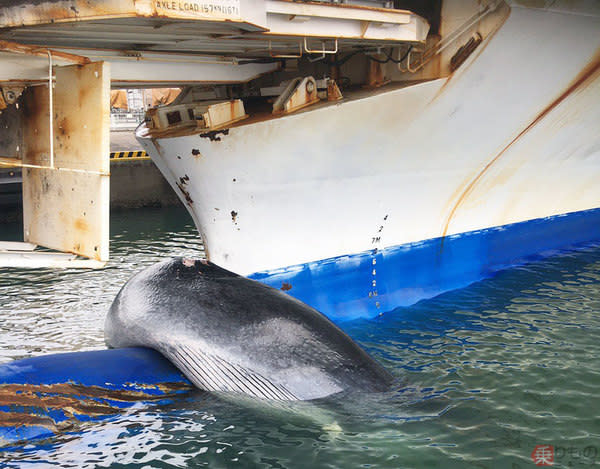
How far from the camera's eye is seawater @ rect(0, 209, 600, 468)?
15.3ft

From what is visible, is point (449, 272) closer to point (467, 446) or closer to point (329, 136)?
point (329, 136)

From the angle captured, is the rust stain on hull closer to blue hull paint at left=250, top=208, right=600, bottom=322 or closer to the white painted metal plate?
blue hull paint at left=250, top=208, right=600, bottom=322

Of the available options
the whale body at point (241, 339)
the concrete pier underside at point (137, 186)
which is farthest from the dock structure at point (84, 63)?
the concrete pier underside at point (137, 186)

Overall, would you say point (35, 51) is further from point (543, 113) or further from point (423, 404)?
point (543, 113)

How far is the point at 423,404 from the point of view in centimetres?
552

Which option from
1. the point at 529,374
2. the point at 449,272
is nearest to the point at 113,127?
the point at 449,272

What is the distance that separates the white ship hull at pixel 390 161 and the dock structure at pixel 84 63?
1082 mm

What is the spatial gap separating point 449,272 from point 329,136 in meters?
3.18

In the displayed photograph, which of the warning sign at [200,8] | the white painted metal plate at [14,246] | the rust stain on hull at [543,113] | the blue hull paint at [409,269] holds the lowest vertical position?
the blue hull paint at [409,269]

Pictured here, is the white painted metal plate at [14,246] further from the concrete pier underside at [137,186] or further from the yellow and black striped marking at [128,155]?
the yellow and black striped marking at [128,155]

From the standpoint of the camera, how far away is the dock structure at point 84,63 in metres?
5.53

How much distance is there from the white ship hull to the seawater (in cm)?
108

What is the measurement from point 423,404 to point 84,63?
174 inches

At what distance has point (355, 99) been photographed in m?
7.95
